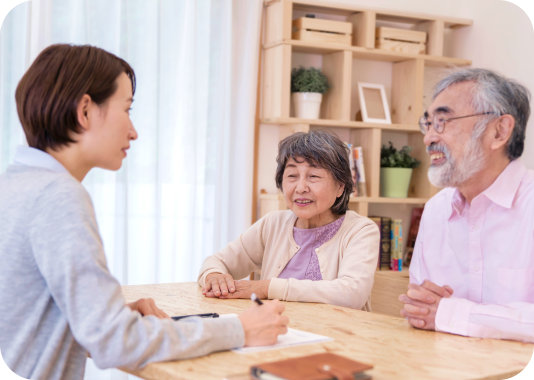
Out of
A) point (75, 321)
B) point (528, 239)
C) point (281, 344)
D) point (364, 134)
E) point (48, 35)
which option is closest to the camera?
point (75, 321)

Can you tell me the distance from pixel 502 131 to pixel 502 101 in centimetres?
10

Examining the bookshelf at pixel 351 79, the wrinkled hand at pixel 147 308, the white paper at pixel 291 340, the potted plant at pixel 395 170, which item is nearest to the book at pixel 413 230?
the bookshelf at pixel 351 79

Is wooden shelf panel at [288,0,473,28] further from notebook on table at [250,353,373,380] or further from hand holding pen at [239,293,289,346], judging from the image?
notebook on table at [250,353,373,380]

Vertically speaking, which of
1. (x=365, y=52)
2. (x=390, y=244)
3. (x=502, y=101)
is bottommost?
(x=390, y=244)

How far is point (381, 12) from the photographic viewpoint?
142 inches

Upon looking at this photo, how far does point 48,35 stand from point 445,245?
7.32ft

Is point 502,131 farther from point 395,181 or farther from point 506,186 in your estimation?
point 395,181

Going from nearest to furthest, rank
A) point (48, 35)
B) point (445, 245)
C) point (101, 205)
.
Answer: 1. point (445, 245)
2. point (48, 35)
3. point (101, 205)

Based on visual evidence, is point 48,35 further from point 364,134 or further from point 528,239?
point 528,239

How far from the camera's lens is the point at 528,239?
5.57 ft

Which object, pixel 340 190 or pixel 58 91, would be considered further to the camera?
pixel 340 190

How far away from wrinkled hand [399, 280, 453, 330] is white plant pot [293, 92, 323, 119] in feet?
6.76

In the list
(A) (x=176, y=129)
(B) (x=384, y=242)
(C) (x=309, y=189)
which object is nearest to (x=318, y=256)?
(C) (x=309, y=189)

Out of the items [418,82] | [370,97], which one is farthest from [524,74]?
[370,97]
